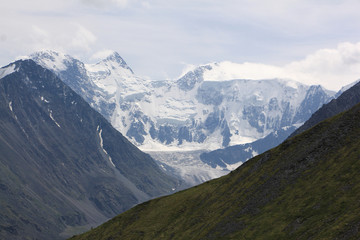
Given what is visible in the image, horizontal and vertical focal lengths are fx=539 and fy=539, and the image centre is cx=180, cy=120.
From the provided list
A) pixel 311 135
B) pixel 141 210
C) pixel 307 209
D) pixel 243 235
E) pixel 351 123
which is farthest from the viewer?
pixel 141 210

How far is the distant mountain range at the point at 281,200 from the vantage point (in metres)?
99.6

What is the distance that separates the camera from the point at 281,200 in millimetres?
118500

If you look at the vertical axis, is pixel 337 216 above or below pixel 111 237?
below

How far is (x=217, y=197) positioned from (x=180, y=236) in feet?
62.5

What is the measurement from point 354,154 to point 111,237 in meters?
85.6

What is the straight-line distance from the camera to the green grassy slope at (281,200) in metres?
99.6

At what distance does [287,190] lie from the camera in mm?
121312

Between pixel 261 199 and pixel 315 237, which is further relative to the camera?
pixel 261 199

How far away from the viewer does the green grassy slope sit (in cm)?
9956

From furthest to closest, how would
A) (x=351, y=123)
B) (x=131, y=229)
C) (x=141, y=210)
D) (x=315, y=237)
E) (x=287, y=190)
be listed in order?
(x=141, y=210)
(x=131, y=229)
(x=351, y=123)
(x=287, y=190)
(x=315, y=237)

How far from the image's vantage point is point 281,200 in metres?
118

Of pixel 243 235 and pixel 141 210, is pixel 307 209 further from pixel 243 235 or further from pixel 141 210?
pixel 141 210

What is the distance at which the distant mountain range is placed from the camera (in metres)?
99.6

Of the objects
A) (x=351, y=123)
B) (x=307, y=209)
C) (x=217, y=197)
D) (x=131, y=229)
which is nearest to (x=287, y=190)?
(x=307, y=209)
